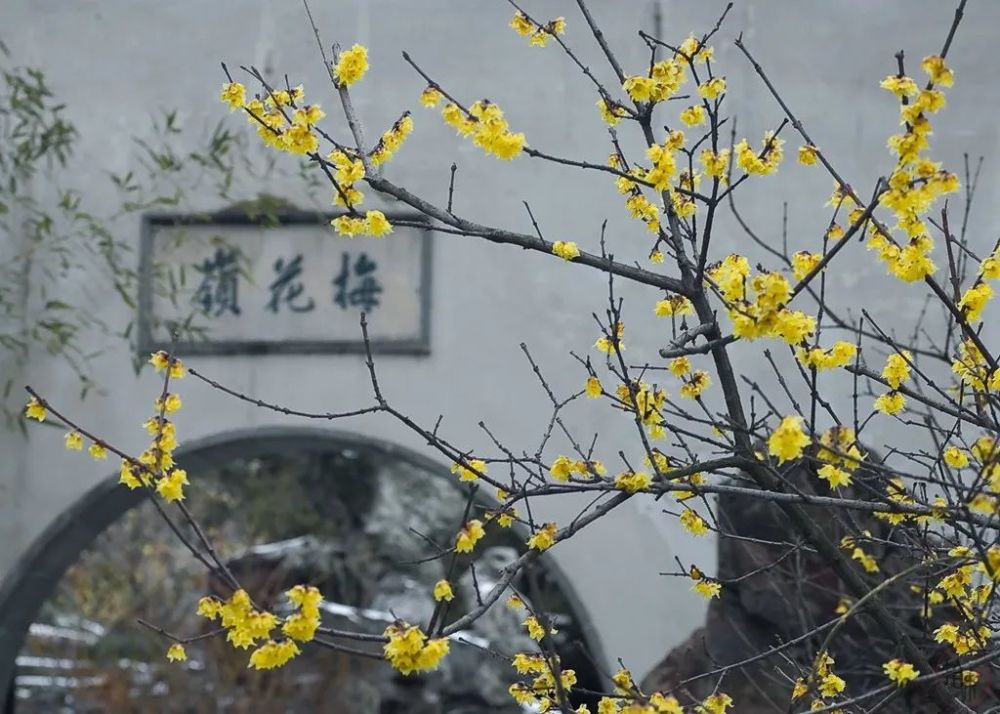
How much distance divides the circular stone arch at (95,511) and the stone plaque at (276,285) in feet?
0.98

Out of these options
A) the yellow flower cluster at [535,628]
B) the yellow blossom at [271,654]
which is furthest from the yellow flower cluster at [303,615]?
the yellow flower cluster at [535,628]

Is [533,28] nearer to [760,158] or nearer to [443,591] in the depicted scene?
[760,158]

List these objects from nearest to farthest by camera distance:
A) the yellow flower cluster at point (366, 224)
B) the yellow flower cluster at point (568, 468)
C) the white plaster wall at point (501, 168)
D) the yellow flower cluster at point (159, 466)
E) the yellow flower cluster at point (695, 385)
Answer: the yellow flower cluster at point (159, 466), the yellow flower cluster at point (366, 224), the yellow flower cluster at point (568, 468), the yellow flower cluster at point (695, 385), the white plaster wall at point (501, 168)

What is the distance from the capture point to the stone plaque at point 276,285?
170 inches

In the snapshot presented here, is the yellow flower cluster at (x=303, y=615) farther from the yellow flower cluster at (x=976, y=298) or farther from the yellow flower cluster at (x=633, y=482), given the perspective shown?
the yellow flower cluster at (x=976, y=298)

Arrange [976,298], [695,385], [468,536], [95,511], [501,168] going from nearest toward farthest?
[468,536] < [976,298] < [695,385] < [501,168] < [95,511]

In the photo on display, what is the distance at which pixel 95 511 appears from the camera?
441 cm

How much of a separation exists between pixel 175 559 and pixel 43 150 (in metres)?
5.47

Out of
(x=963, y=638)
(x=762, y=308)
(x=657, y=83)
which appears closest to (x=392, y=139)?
(x=657, y=83)

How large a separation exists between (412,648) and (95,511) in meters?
2.90

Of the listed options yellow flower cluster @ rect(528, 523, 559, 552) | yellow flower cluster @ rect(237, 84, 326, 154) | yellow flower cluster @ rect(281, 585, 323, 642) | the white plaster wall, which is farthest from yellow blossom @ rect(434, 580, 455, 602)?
the white plaster wall

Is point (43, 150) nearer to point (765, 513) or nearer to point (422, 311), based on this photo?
point (422, 311)

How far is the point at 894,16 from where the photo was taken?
4.16 m

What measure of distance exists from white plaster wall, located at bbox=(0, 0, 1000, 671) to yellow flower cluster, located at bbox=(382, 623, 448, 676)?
2.29 meters
